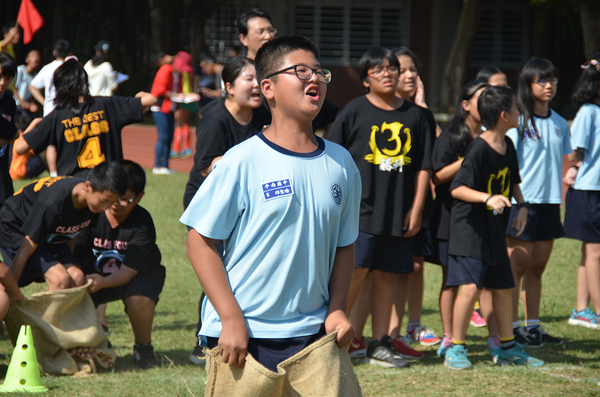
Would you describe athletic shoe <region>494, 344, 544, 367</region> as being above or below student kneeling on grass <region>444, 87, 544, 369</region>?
below

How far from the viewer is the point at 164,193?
10.1 meters

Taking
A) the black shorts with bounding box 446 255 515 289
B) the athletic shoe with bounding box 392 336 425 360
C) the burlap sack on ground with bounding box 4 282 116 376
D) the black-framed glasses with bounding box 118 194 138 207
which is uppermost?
the black-framed glasses with bounding box 118 194 138 207

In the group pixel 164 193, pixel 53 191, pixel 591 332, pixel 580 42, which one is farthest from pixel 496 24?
pixel 53 191

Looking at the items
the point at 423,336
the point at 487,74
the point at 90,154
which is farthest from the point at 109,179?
the point at 487,74

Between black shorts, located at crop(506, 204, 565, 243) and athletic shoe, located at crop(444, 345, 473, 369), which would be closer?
athletic shoe, located at crop(444, 345, 473, 369)

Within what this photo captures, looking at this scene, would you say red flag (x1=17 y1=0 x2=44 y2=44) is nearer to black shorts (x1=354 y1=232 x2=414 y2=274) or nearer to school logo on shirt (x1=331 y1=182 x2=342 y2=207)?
black shorts (x1=354 y1=232 x2=414 y2=274)

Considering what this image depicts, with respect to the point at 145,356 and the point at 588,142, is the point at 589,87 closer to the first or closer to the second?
the point at 588,142

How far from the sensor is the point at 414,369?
15.0 ft

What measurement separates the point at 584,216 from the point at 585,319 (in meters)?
0.88

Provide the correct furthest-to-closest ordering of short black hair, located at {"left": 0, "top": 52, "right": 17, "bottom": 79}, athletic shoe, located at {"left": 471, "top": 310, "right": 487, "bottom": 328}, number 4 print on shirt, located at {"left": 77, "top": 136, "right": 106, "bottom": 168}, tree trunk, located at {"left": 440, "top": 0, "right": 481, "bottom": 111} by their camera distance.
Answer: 1. tree trunk, located at {"left": 440, "top": 0, "right": 481, "bottom": 111}
2. athletic shoe, located at {"left": 471, "top": 310, "right": 487, "bottom": 328}
3. short black hair, located at {"left": 0, "top": 52, "right": 17, "bottom": 79}
4. number 4 print on shirt, located at {"left": 77, "top": 136, "right": 106, "bottom": 168}

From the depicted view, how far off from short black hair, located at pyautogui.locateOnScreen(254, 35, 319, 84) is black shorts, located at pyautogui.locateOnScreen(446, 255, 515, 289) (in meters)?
2.49

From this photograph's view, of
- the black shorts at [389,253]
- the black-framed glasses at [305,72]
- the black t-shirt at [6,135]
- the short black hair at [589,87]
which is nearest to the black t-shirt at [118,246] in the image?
the black t-shirt at [6,135]

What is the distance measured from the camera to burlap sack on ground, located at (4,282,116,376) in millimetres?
4266

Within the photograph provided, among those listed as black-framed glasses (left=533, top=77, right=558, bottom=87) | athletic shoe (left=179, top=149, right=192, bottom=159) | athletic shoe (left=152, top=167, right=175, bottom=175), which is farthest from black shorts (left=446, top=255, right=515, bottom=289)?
athletic shoe (left=179, top=149, right=192, bottom=159)
